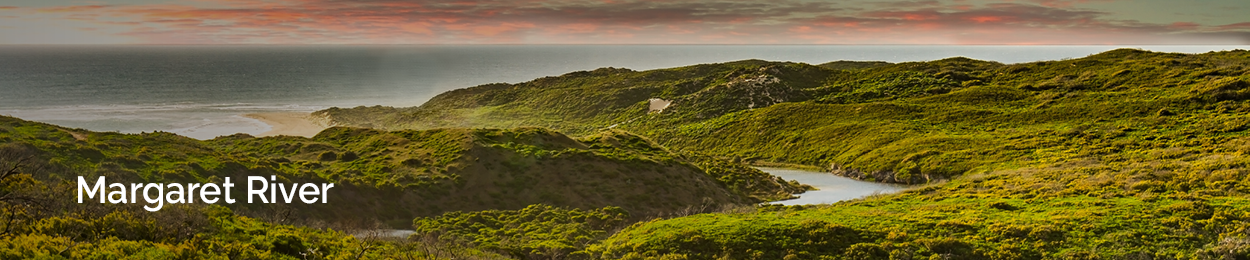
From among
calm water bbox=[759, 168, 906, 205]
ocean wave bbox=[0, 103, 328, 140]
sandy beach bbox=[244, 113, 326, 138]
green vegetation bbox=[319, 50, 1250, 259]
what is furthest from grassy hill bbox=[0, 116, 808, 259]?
ocean wave bbox=[0, 103, 328, 140]

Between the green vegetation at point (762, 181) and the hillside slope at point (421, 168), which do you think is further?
the hillside slope at point (421, 168)

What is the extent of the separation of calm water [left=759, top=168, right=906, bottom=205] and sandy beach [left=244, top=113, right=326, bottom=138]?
59.8m

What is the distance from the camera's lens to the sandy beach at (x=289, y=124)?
290ft

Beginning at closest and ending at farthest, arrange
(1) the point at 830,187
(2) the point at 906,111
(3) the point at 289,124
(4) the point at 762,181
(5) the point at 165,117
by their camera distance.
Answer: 1. (4) the point at 762,181
2. (1) the point at 830,187
3. (2) the point at 906,111
4. (3) the point at 289,124
5. (5) the point at 165,117

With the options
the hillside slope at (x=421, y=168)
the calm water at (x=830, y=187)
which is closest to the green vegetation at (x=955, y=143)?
the calm water at (x=830, y=187)

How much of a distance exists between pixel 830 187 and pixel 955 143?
1230 cm

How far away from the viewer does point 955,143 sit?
165 feet

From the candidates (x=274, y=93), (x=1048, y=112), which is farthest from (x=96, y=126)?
(x=1048, y=112)

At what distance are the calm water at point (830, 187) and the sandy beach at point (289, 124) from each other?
59.8m

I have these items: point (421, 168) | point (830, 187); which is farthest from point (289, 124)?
point (830, 187)

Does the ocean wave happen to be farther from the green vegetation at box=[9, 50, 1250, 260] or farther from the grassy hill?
the green vegetation at box=[9, 50, 1250, 260]

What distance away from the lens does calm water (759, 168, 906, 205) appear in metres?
38.4

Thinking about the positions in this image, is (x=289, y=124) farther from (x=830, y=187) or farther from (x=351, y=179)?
(x=830, y=187)

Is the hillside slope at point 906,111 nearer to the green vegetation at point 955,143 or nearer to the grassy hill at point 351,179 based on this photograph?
the green vegetation at point 955,143
